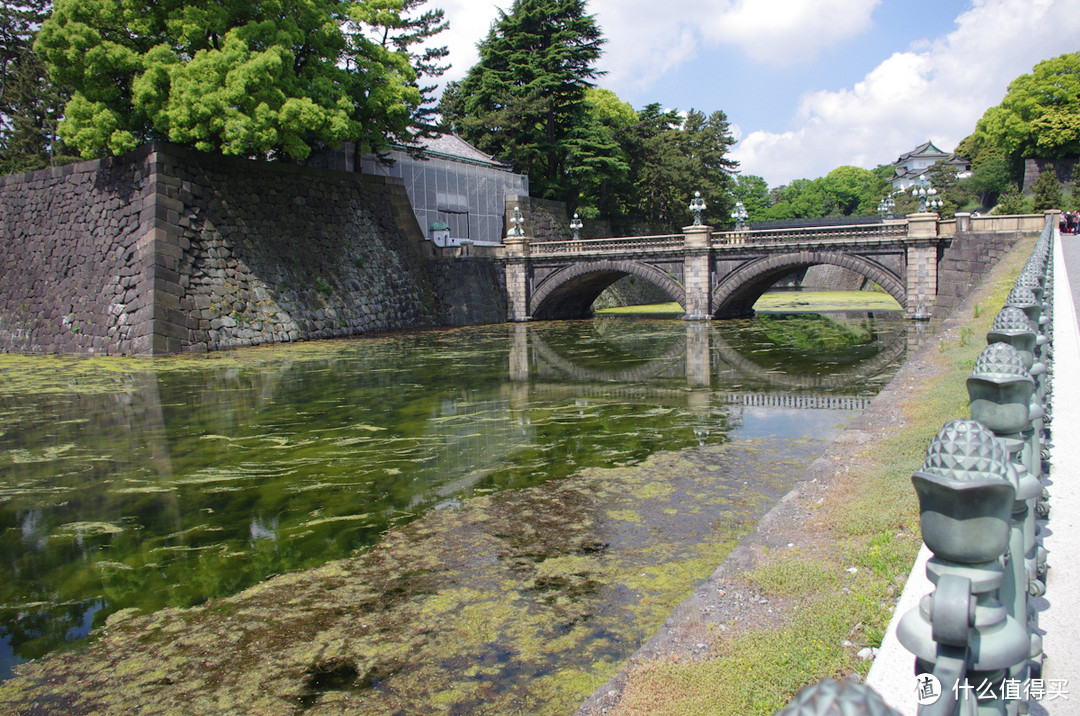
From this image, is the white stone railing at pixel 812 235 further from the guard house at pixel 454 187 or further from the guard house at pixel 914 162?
the guard house at pixel 914 162

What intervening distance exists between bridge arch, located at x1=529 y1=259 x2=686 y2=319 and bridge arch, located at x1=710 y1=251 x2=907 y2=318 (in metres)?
1.88

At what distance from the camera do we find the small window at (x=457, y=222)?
39438mm

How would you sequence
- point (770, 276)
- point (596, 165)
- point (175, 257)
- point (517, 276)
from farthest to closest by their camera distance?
point (596, 165) < point (517, 276) < point (770, 276) < point (175, 257)

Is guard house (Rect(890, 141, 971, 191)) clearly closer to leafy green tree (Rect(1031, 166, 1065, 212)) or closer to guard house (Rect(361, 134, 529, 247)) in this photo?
leafy green tree (Rect(1031, 166, 1065, 212))

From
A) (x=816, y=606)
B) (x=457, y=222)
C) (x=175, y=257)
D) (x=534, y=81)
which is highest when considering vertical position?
(x=534, y=81)

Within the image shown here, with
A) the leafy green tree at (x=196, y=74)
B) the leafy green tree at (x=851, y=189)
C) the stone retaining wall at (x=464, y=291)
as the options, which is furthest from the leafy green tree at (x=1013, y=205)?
the leafy green tree at (x=851, y=189)

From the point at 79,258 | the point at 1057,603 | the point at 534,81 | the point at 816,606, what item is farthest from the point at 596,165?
the point at 1057,603

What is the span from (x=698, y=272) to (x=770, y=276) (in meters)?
3.45

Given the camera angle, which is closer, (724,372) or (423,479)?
(423,479)

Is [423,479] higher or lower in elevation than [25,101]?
lower

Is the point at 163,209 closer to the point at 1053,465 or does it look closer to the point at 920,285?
the point at 1053,465

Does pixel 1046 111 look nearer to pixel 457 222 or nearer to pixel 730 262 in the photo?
pixel 730 262

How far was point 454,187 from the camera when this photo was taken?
39.8 meters

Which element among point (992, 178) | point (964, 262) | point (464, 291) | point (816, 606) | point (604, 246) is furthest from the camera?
point (992, 178)
